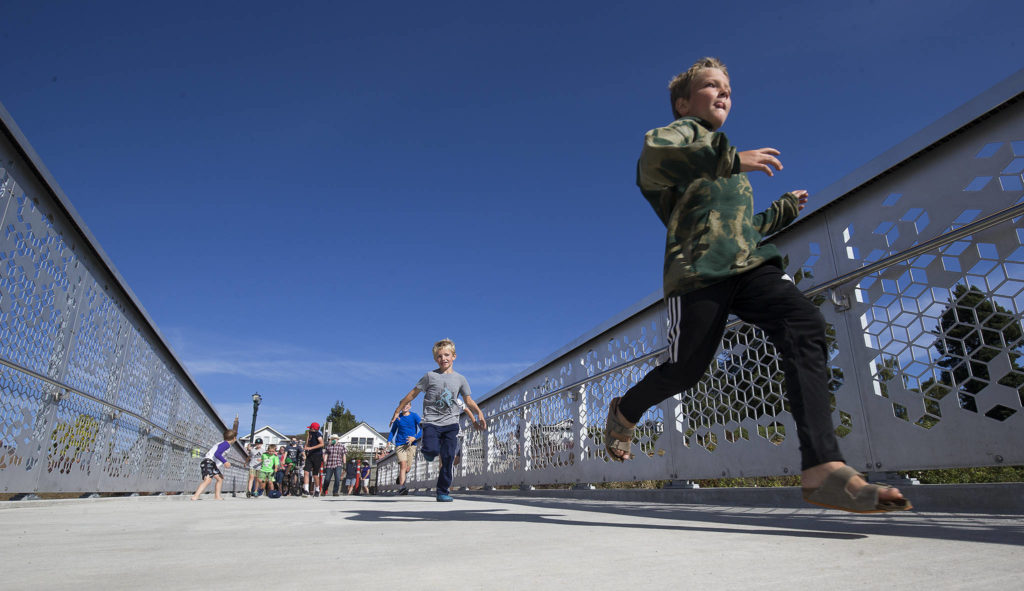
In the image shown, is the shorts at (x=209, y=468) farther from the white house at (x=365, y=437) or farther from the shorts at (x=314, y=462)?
the white house at (x=365, y=437)

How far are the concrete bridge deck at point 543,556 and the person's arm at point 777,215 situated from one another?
4.38ft

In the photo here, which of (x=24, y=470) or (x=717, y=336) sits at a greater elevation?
(x=717, y=336)

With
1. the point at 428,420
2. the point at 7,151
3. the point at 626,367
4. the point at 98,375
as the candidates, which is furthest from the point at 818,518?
the point at 98,375

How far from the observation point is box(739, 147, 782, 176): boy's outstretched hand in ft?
7.58

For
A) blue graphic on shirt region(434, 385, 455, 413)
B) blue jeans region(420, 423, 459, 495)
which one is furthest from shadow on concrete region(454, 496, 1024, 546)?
blue jeans region(420, 423, 459, 495)

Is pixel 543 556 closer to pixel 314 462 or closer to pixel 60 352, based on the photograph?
pixel 60 352

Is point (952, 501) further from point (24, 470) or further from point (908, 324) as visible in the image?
point (24, 470)

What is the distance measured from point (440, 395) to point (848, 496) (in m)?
5.00

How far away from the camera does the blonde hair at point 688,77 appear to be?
2.69m

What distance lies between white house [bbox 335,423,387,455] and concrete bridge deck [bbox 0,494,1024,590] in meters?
81.5

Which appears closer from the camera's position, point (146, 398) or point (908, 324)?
point (908, 324)

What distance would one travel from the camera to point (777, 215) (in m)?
2.68

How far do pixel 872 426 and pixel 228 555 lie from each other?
3365 mm

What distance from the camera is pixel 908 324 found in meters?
3.15
